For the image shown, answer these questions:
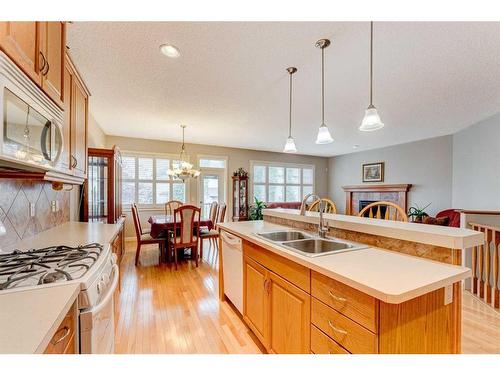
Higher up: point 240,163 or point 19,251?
point 240,163

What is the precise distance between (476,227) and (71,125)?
4.51m

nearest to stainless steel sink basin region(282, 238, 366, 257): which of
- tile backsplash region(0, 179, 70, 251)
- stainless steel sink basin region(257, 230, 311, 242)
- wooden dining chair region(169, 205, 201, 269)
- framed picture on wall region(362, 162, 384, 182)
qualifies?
stainless steel sink basin region(257, 230, 311, 242)

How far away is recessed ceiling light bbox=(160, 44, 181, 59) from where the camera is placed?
1962 millimetres

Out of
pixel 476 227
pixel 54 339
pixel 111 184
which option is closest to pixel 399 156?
pixel 476 227

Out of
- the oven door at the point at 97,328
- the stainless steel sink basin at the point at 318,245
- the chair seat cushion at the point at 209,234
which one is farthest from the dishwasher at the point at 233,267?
the chair seat cushion at the point at 209,234

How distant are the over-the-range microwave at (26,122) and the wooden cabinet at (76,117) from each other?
0.68 meters

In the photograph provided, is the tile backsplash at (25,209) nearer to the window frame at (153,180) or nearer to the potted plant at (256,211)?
the window frame at (153,180)

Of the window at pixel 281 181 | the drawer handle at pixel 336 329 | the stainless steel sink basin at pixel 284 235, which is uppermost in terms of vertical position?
the window at pixel 281 181

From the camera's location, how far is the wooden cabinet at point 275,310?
4.19ft

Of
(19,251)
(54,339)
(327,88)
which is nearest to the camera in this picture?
(54,339)

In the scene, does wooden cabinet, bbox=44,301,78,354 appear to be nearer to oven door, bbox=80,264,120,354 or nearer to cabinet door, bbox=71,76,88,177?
Answer: oven door, bbox=80,264,120,354

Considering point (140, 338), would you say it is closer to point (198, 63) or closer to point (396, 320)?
point (396, 320)

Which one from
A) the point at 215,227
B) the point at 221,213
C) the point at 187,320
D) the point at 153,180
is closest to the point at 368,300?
the point at 187,320

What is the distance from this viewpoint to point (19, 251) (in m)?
1.39
